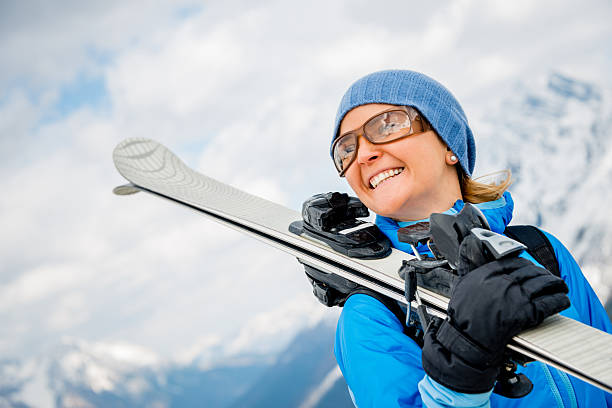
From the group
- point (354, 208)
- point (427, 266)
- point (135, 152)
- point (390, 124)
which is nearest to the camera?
point (427, 266)

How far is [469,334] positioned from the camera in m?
1.49

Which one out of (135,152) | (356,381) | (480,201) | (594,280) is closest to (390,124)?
(480,201)

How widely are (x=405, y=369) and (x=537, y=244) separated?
1407mm

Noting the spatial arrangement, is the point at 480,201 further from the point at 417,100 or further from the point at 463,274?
the point at 463,274

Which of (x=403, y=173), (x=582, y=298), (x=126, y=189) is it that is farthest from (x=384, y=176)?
(x=126, y=189)

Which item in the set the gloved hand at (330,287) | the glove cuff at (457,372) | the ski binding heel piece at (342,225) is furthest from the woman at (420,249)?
the gloved hand at (330,287)

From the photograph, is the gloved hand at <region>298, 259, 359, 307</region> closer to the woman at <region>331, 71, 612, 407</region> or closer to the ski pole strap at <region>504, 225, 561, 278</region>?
the woman at <region>331, 71, 612, 407</region>

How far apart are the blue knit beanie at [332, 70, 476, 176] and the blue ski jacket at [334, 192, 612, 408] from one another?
0.85 metres

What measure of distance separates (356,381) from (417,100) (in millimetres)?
1802

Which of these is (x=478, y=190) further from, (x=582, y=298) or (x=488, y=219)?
(x=582, y=298)

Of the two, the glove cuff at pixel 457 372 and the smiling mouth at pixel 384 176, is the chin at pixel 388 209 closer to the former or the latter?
the smiling mouth at pixel 384 176

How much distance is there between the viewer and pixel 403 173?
273 centimetres

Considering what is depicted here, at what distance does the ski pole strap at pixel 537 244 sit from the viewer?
8.56 feet

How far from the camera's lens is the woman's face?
271 cm
